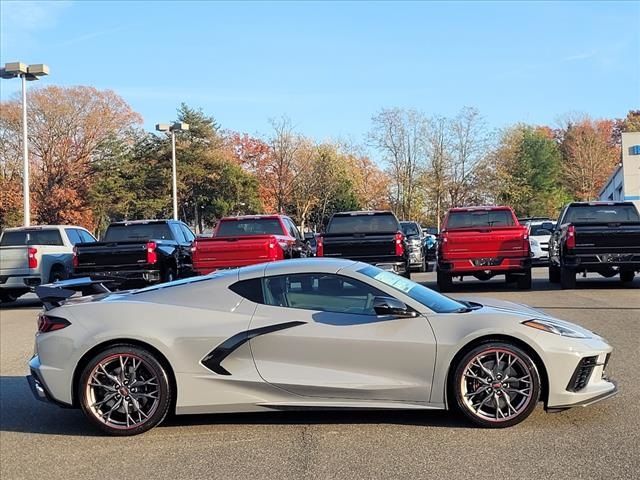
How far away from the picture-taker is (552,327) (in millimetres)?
5531

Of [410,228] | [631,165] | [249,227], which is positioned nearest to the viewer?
[249,227]

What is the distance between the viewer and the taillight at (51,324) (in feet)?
19.0

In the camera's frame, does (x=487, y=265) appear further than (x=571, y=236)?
Yes

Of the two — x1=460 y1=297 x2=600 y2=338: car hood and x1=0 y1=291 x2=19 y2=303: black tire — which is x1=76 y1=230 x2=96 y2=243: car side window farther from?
x1=460 y1=297 x2=600 y2=338: car hood

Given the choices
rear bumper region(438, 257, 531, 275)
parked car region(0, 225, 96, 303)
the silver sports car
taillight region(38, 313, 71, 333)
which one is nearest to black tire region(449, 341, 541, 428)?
the silver sports car

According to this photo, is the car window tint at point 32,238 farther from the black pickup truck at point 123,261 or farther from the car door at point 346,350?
the car door at point 346,350

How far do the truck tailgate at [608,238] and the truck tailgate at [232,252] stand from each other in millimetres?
6342

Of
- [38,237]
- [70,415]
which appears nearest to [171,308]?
[70,415]

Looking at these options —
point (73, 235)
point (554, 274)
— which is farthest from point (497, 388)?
point (73, 235)

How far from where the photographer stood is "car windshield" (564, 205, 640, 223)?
51.3ft

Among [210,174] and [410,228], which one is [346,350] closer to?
[410,228]

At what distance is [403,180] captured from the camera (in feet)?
154

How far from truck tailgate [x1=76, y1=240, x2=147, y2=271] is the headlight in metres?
10.4

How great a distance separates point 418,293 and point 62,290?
321 cm
